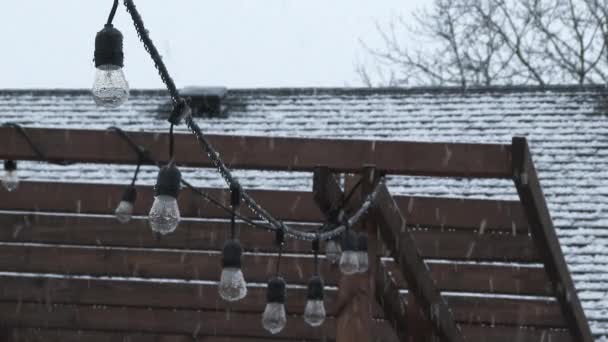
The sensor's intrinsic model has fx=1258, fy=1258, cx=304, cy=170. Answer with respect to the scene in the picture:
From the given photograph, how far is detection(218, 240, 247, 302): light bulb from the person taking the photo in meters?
4.65

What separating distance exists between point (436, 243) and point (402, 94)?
20.5 feet

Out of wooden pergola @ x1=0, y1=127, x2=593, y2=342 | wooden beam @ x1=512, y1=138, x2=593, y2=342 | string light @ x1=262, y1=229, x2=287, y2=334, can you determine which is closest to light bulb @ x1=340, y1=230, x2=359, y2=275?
string light @ x1=262, y1=229, x2=287, y2=334

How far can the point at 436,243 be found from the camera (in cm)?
750

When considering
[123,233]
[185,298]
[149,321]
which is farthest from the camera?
[149,321]

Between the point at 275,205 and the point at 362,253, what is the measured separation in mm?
1687

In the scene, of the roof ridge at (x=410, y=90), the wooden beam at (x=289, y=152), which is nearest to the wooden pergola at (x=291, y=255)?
the wooden beam at (x=289, y=152)

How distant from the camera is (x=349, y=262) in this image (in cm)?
557

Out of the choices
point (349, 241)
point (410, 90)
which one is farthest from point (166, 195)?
point (410, 90)

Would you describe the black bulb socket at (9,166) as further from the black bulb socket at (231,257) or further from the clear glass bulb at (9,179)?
the black bulb socket at (231,257)

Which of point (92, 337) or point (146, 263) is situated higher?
point (146, 263)

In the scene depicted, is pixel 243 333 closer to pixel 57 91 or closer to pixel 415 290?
pixel 415 290

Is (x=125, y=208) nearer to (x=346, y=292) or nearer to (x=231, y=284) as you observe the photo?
(x=346, y=292)

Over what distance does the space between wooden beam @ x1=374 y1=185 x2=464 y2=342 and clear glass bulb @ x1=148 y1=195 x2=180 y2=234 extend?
2.42 meters

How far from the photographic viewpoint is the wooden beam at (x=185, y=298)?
8.16 meters
